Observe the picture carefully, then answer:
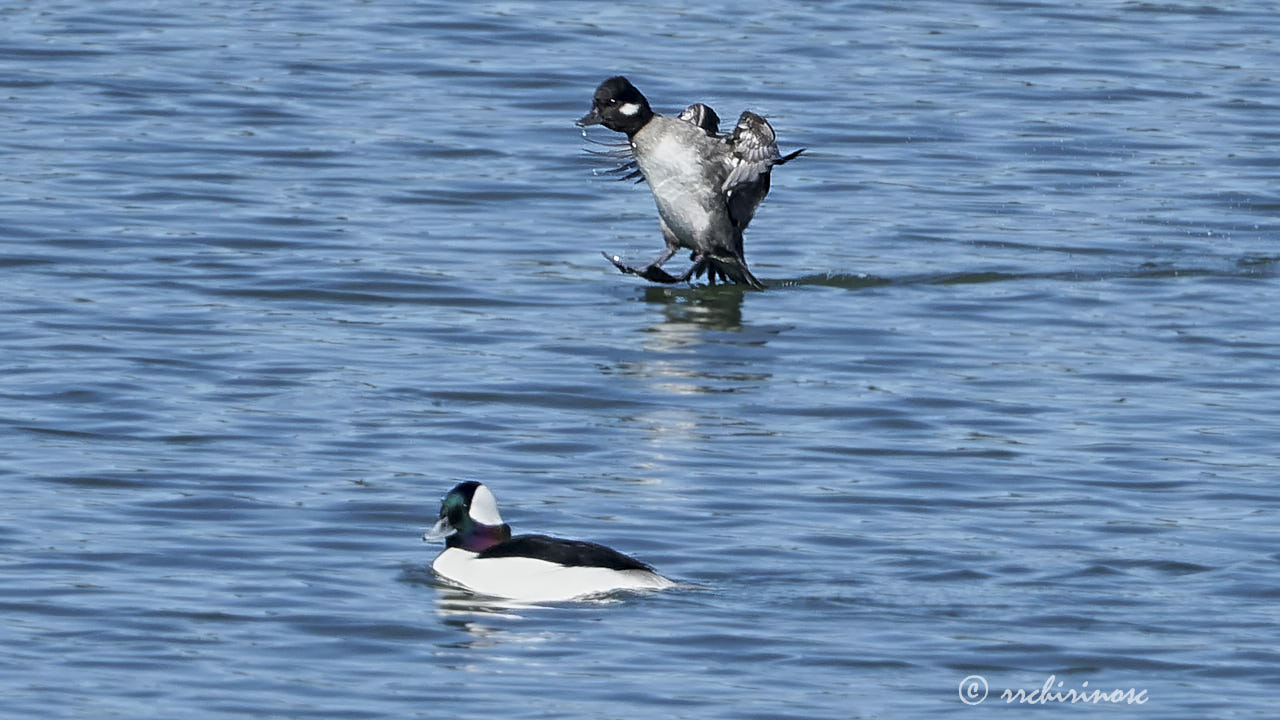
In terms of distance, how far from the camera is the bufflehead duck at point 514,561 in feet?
32.1

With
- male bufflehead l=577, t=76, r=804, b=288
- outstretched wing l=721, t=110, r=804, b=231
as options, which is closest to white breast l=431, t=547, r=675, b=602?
male bufflehead l=577, t=76, r=804, b=288

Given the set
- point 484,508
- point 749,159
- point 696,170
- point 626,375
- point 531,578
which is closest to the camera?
point 531,578

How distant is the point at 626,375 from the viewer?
45.0 feet

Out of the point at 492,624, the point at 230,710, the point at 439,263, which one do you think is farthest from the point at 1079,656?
the point at 439,263

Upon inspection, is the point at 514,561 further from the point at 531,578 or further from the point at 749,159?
the point at 749,159

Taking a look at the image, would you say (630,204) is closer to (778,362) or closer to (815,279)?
(815,279)

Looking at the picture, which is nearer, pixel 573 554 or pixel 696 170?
pixel 573 554

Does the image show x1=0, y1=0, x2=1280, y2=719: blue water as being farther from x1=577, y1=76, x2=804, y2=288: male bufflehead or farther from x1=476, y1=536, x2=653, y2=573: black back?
x1=577, y1=76, x2=804, y2=288: male bufflehead

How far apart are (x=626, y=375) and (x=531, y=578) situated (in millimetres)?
3799

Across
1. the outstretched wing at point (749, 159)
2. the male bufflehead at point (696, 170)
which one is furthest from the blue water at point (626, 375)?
the outstretched wing at point (749, 159)

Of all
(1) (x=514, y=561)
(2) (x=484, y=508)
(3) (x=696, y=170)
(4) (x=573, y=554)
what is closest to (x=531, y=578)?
(1) (x=514, y=561)

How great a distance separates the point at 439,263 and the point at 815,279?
2.21 m

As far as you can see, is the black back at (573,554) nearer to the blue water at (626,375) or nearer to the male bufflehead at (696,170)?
the blue water at (626,375)

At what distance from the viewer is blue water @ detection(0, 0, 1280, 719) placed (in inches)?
368
